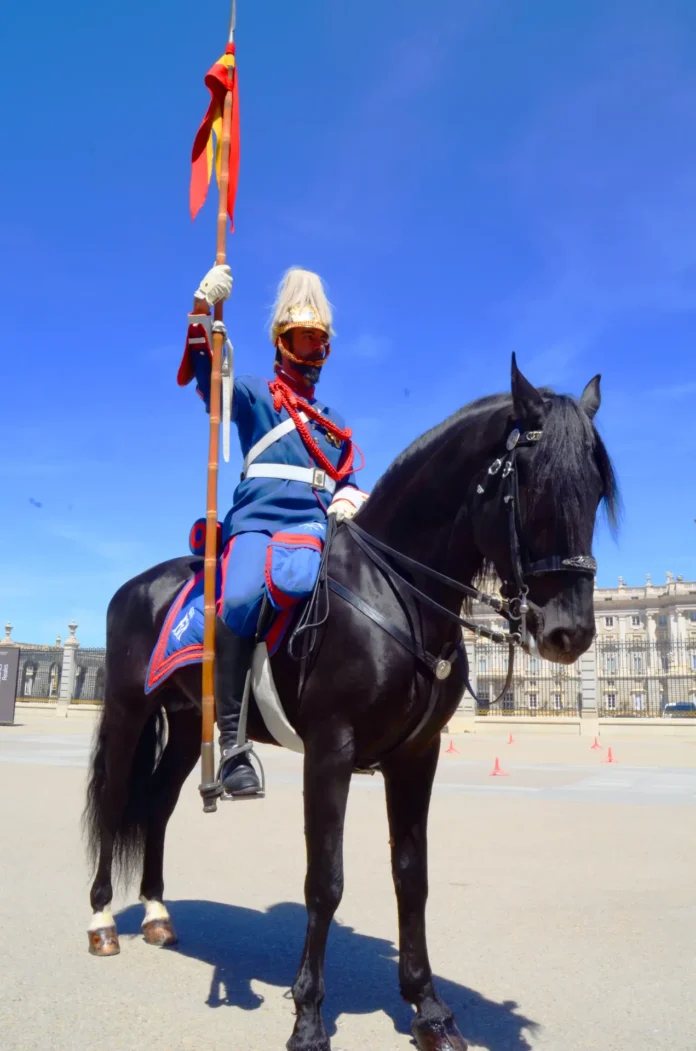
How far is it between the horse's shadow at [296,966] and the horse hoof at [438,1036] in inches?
4.4

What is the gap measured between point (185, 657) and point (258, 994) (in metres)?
1.54

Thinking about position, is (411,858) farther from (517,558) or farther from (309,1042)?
(517,558)

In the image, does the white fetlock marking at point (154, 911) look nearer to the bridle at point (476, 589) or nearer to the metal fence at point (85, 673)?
the bridle at point (476, 589)

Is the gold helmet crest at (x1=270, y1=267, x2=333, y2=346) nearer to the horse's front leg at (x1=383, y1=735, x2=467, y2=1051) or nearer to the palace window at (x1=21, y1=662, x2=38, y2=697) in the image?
the horse's front leg at (x1=383, y1=735, x2=467, y2=1051)

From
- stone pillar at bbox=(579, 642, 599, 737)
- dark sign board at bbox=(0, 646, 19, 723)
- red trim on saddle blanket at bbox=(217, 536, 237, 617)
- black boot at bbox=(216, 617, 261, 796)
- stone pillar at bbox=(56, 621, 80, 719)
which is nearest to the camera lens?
black boot at bbox=(216, 617, 261, 796)

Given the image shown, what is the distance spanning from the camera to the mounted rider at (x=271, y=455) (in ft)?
11.4

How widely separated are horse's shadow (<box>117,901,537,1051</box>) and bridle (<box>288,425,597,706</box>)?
4.27 feet

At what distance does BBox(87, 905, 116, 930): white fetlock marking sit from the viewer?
14.4ft

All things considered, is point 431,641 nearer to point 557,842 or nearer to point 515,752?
point 557,842

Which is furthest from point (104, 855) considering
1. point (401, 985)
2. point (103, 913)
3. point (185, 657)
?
point (401, 985)

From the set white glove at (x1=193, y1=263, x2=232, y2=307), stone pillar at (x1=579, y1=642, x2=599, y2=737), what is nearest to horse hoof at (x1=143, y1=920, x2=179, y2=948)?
white glove at (x1=193, y1=263, x2=232, y2=307)

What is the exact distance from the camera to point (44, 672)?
36.0 metres

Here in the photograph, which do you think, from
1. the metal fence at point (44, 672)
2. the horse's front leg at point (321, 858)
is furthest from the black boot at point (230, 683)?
the metal fence at point (44, 672)

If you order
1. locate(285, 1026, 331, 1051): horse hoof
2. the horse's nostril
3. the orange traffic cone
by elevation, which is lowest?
locate(285, 1026, 331, 1051): horse hoof
